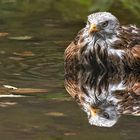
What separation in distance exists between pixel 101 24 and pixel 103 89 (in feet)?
4.41

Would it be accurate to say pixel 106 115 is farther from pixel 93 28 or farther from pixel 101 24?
pixel 101 24

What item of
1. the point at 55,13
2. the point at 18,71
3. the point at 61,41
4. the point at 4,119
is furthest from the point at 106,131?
the point at 55,13

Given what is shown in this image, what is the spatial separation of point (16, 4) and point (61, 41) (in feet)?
9.29

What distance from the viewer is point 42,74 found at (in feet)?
25.1

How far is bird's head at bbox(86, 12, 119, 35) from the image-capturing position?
808 centimetres

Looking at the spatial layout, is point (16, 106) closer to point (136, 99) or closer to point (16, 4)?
point (136, 99)

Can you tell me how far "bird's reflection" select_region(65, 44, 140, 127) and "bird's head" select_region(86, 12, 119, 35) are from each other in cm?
27

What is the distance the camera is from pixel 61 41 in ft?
30.3

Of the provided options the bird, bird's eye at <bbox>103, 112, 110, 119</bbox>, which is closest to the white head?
bird's eye at <bbox>103, 112, 110, 119</bbox>

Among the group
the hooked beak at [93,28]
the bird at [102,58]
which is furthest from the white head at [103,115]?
the hooked beak at [93,28]

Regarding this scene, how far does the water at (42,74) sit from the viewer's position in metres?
5.57

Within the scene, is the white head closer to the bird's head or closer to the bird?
the bird

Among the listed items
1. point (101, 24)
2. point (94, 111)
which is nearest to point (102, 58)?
point (101, 24)

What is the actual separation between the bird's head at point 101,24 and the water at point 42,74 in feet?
1.71
